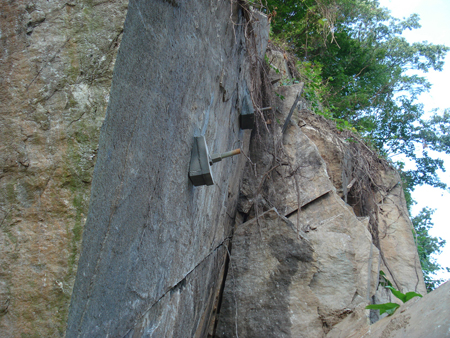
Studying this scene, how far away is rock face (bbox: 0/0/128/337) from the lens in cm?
91

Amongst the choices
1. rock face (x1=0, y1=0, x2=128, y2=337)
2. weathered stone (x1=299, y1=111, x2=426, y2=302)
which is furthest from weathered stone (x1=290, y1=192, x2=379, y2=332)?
rock face (x1=0, y1=0, x2=128, y2=337)

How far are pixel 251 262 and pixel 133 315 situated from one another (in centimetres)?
221

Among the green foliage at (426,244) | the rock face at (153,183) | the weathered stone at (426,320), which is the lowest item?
the green foliage at (426,244)

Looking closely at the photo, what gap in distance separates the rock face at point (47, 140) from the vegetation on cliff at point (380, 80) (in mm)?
6450

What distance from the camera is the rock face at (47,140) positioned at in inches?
35.9

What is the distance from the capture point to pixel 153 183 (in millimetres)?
1337

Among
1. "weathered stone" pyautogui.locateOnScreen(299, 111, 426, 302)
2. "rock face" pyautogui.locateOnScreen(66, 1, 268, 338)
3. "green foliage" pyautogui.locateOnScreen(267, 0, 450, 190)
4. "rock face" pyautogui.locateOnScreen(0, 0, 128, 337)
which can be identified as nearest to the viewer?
"rock face" pyautogui.locateOnScreen(0, 0, 128, 337)

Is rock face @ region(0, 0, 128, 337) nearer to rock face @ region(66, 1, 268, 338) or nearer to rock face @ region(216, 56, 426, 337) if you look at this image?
rock face @ region(66, 1, 268, 338)

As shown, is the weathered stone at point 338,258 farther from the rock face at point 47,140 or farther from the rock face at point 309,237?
the rock face at point 47,140

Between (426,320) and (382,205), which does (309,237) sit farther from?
(382,205)

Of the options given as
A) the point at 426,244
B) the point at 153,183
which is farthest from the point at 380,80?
the point at 153,183

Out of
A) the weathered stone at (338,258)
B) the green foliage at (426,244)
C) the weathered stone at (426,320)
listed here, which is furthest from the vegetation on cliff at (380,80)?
the weathered stone at (426,320)

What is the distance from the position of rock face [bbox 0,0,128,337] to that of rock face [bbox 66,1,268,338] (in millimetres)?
41

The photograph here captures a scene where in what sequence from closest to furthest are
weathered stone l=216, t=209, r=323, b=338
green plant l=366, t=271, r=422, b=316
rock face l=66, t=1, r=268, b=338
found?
rock face l=66, t=1, r=268, b=338, green plant l=366, t=271, r=422, b=316, weathered stone l=216, t=209, r=323, b=338
